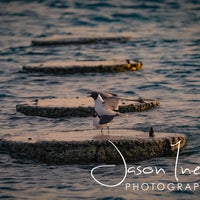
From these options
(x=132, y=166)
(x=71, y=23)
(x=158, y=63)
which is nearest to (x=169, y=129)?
(x=132, y=166)

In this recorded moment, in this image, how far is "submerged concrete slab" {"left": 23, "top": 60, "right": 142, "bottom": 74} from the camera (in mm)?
14342

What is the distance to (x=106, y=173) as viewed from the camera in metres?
8.00

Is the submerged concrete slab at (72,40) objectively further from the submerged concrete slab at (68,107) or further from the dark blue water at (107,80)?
the submerged concrete slab at (68,107)

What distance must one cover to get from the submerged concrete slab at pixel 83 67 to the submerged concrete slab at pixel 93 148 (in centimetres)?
574

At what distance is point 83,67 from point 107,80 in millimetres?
610

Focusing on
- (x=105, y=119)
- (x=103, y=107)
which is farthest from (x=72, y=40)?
(x=105, y=119)

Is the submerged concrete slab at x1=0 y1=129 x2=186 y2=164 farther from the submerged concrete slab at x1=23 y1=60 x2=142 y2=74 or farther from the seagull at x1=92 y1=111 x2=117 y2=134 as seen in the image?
the submerged concrete slab at x1=23 y1=60 x2=142 y2=74

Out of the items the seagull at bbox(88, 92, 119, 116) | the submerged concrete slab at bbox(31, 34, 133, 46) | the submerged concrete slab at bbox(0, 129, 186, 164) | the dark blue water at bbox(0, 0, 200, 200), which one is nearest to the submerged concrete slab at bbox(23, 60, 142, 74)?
the dark blue water at bbox(0, 0, 200, 200)

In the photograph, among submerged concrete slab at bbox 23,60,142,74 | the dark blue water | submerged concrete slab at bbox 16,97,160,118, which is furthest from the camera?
submerged concrete slab at bbox 23,60,142,74

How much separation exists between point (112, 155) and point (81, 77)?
5926mm

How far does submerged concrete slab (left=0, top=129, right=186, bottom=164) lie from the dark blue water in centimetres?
12

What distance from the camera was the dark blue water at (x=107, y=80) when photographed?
25.3 ft

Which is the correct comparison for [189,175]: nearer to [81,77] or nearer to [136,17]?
[81,77]

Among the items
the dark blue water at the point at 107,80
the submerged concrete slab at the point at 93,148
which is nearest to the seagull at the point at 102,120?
the submerged concrete slab at the point at 93,148
